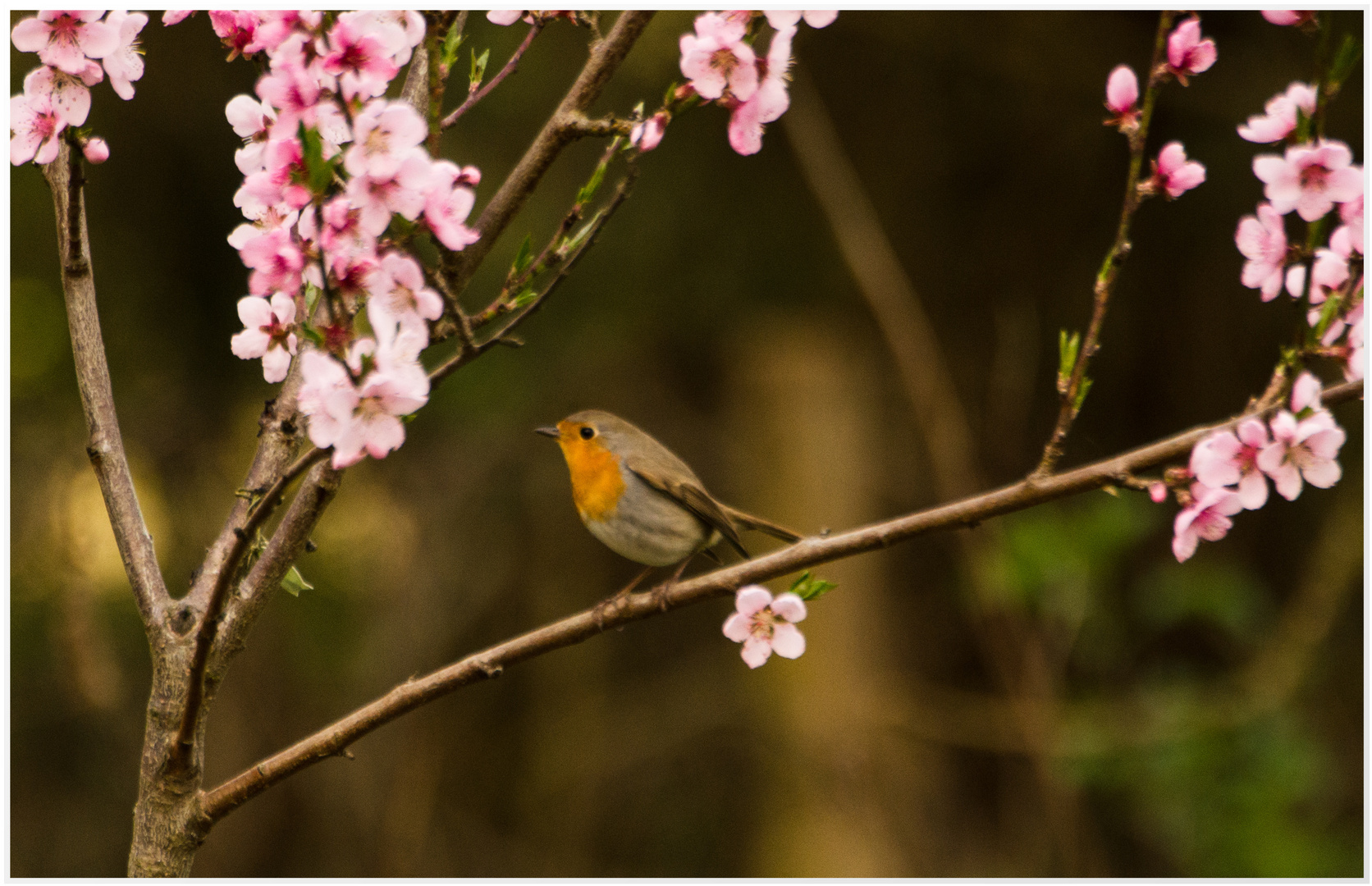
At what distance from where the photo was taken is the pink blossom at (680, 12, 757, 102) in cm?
158

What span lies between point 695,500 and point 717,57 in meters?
1.72

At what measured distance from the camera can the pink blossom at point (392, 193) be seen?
1275mm

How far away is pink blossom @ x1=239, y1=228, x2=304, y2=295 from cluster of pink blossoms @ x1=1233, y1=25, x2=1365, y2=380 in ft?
4.11

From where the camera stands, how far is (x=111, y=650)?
16.5 ft

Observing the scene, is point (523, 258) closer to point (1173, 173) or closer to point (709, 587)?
point (709, 587)

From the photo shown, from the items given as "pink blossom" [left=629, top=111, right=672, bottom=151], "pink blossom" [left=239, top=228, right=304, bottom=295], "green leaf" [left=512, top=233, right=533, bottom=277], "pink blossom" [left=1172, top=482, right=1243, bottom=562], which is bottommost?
"pink blossom" [left=1172, top=482, right=1243, bottom=562]

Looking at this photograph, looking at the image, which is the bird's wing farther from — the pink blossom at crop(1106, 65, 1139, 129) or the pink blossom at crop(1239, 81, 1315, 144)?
the pink blossom at crop(1239, 81, 1315, 144)

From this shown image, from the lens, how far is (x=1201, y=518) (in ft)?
5.13

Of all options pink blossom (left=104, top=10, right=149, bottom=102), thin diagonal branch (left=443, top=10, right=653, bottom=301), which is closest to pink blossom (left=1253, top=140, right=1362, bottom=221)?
thin diagonal branch (left=443, top=10, right=653, bottom=301)

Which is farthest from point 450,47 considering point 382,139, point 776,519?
point 776,519

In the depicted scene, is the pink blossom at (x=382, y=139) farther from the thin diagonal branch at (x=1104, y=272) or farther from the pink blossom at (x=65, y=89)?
the thin diagonal branch at (x=1104, y=272)

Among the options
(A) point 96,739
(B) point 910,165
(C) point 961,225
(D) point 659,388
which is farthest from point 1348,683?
(A) point 96,739

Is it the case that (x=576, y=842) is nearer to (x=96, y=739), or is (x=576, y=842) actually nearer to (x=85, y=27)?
(x=96, y=739)

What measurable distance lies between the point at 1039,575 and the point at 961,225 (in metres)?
2.53
